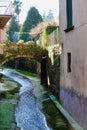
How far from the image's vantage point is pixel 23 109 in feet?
74.6

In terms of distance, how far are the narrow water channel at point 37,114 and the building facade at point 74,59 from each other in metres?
0.76

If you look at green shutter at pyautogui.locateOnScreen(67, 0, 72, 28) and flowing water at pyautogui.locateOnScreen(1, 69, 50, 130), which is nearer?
flowing water at pyautogui.locateOnScreen(1, 69, 50, 130)

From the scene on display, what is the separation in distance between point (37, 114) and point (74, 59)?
4195 millimetres

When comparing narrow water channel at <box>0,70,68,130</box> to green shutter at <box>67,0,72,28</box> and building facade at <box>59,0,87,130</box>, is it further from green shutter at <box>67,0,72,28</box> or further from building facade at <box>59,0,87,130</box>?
green shutter at <box>67,0,72,28</box>

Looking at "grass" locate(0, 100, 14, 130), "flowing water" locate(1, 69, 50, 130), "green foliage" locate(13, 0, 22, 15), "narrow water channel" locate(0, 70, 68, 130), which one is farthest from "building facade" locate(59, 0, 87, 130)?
"green foliage" locate(13, 0, 22, 15)

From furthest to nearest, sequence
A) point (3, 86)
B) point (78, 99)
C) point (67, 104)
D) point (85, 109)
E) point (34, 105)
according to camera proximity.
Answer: point (3, 86) → point (34, 105) → point (67, 104) → point (78, 99) → point (85, 109)

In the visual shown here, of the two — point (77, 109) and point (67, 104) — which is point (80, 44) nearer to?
point (77, 109)

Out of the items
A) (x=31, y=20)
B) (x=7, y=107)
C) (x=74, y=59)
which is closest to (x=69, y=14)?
(x=74, y=59)

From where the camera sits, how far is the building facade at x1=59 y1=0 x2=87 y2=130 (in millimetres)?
16188

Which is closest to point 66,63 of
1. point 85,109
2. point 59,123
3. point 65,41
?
point 65,41

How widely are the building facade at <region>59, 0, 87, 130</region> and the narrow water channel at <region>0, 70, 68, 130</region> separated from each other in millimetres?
763

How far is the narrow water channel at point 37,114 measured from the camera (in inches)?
701

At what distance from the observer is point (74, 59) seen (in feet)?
60.3

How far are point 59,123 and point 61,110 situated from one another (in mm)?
2633
